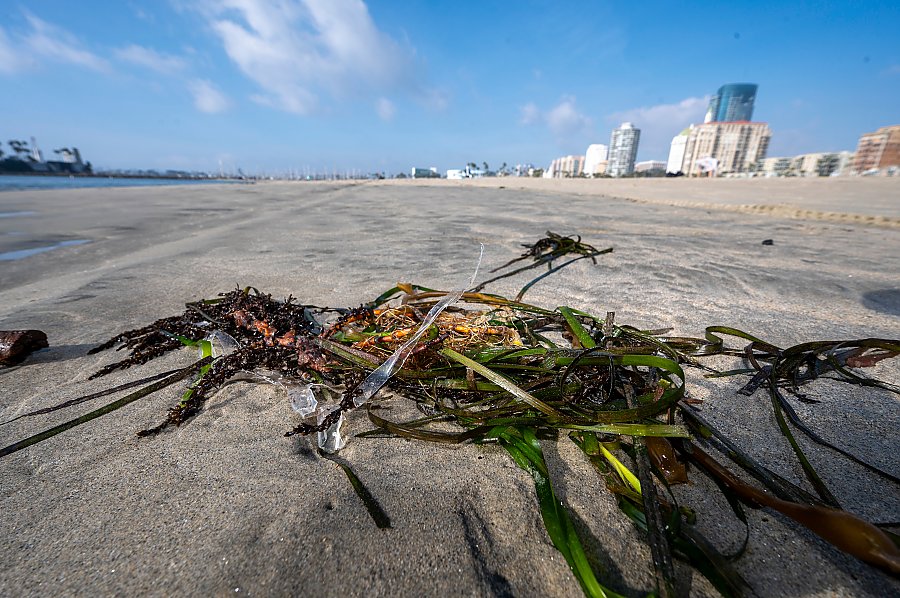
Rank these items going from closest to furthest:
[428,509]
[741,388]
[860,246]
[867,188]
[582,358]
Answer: [428,509] → [582,358] → [741,388] → [860,246] → [867,188]

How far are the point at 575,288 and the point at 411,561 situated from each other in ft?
7.73

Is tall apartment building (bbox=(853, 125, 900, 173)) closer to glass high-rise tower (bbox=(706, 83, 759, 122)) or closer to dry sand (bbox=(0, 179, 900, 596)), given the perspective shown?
dry sand (bbox=(0, 179, 900, 596))

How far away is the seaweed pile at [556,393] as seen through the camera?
866 mm

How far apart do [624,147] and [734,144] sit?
3643 centimetres

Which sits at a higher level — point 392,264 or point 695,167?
point 695,167

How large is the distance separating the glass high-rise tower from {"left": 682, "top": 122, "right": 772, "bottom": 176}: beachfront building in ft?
286

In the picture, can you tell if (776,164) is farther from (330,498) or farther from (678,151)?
(330,498)

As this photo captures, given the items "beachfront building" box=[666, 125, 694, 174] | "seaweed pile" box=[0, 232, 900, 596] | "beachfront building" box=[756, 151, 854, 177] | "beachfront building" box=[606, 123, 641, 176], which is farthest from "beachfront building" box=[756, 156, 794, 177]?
"seaweed pile" box=[0, 232, 900, 596]

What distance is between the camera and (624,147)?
112 metres

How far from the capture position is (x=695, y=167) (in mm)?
76312

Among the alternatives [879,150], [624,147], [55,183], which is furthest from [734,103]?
[55,183]

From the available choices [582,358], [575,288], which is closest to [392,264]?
[575,288]

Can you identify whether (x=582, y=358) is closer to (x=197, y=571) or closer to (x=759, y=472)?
(x=759, y=472)

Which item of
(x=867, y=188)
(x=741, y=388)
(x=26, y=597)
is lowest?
(x=26, y=597)
